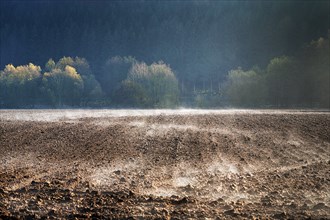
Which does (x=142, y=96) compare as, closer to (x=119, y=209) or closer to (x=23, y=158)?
(x=23, y=158)

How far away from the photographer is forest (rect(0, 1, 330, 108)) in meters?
67.5

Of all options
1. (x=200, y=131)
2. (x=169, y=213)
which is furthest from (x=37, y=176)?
(x=200, y=131)

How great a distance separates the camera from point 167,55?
142 m

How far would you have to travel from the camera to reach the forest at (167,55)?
221ft

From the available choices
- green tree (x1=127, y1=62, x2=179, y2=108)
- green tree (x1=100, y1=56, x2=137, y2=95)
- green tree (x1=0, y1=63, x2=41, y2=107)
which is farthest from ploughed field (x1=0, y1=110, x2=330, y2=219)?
green tree (x1=100, y1=56, x2=137, y2=95)

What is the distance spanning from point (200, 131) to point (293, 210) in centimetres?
1230

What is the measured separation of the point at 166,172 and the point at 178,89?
210 feet

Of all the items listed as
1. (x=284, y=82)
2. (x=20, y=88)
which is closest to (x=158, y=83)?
(x=284, y=82)

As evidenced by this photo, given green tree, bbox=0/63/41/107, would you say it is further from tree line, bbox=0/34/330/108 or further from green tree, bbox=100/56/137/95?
green tree, bbox=100/56/137/95

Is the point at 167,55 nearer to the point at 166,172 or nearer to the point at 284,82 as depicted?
the point at 284,82

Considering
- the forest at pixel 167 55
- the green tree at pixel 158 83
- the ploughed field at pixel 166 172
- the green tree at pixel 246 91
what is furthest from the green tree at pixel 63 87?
the ploughed field at pixel 166 172

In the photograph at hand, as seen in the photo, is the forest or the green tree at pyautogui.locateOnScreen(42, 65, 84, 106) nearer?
the forest

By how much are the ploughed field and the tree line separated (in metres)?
41.8

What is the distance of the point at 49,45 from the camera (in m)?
162
